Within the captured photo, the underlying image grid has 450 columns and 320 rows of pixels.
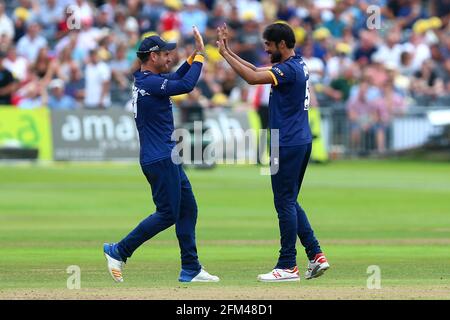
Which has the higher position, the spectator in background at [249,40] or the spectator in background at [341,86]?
the spectator in background at [249,40]

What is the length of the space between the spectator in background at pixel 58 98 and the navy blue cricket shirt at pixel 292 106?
64.3 feet

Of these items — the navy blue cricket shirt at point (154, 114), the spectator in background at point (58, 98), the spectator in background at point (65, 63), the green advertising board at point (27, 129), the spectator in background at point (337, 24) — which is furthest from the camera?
the spectator in background at point (337, 24)

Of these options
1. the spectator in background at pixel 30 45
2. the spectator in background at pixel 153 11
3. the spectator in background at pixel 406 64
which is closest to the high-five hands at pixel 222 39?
the spectator in background at pixel 30 45

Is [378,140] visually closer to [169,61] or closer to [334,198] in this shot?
[334,198]

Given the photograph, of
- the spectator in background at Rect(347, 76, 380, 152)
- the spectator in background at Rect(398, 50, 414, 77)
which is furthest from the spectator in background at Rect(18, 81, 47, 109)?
the spectator in background at Rect(398, 50, 414, 77)

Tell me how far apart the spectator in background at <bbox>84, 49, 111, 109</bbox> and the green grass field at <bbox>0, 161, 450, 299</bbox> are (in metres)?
1.74

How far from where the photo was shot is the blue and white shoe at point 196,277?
12883 millimetres

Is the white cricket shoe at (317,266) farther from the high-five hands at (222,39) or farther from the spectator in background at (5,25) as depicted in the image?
the spectator in background at (5,25)

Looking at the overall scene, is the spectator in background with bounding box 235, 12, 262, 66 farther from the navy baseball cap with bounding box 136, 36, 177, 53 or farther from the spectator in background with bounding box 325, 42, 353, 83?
the navy baseball cap with bounding box 136, 36, 177, 53

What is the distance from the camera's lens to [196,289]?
1218 centimetres

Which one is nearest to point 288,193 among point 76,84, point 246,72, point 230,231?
point 246,72

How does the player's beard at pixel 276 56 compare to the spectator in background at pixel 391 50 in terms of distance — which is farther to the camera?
the spectator in background at pixel 391 50

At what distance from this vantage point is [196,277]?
42.4ft
